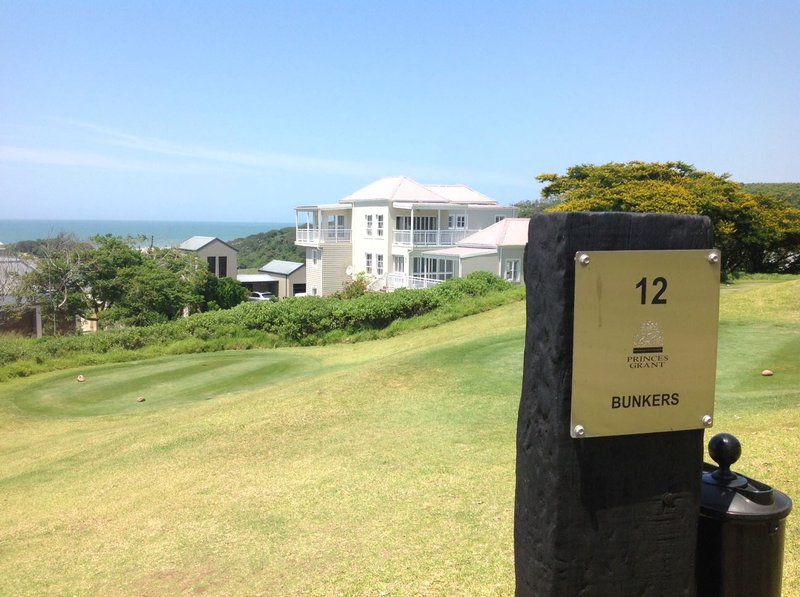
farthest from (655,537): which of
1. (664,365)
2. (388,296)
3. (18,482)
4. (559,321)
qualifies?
(388,296)

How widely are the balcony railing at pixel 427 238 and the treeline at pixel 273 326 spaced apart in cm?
1571

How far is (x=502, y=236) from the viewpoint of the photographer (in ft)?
124

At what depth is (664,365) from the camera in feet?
10.7

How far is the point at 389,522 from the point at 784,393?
6437mm

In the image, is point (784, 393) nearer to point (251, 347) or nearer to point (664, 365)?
Answer: point (664, 365)

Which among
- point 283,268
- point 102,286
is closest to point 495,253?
point 102,286

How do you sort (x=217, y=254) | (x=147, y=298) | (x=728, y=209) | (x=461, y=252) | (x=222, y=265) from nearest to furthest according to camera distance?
1. (x=728, y=209)
2. (x=461, y=252)
3. (x=147, y=298)
4. (x=217, y=254)
5. (x=222, y=265)

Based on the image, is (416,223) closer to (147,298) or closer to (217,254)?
(147,298)

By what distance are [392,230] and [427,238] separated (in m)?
2.23

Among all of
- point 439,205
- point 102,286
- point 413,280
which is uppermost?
point 439,205

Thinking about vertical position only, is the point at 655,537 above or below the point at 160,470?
above

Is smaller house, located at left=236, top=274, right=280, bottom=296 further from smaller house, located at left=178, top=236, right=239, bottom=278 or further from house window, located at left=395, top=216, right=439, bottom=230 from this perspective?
house window, located at left=395, top=216, right=439, bottom=230

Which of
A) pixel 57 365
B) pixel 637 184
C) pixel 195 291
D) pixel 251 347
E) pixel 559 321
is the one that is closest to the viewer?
pixel 559 321

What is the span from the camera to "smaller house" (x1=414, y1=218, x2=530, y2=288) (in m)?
37.3
